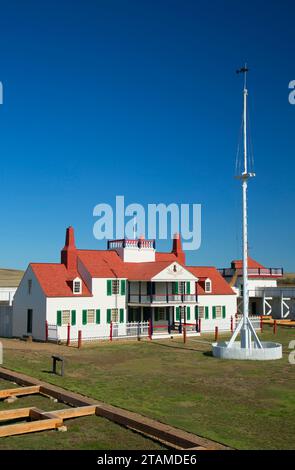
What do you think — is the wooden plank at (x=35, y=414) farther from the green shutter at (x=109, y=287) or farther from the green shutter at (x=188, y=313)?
the green shutter at (x=188, y=313)

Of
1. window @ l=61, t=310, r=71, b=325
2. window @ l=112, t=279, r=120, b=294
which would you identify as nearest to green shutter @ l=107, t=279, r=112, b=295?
window @ l=112, t=279, r=120, b=294

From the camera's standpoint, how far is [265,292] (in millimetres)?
54625

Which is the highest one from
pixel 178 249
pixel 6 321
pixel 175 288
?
pixel 178 249

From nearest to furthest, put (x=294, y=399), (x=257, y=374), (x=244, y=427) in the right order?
(x=244, y=427) → (x=294, y=399) → (x=257, y=374)

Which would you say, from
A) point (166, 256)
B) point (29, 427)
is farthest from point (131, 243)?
point (29, 427)

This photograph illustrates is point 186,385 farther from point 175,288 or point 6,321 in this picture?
point 6,321

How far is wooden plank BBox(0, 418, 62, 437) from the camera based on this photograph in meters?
12.4

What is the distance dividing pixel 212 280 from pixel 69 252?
13472mm

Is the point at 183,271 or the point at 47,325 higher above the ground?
the point at 183,271

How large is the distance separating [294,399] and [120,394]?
5415 millimetres

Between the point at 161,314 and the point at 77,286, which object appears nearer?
the point at 77,286

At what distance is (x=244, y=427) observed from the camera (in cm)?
1358
